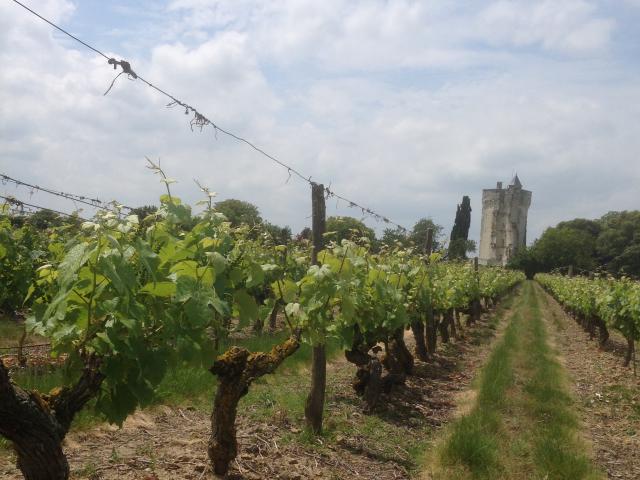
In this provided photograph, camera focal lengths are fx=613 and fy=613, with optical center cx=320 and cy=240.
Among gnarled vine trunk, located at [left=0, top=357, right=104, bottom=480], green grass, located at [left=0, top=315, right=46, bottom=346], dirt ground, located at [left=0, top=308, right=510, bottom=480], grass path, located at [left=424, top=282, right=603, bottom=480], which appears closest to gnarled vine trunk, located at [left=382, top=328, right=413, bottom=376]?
dirt ground, located at [left=0, top=308, right=510, bottom=480]

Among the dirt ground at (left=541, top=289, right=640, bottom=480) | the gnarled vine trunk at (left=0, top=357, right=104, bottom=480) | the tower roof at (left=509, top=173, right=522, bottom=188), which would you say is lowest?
the dirt ground at (left=541, top=289, right=640, bottom=480)

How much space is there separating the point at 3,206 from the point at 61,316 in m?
5.96

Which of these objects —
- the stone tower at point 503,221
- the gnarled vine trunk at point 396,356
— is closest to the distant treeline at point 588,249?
the stone tower at point 503,221

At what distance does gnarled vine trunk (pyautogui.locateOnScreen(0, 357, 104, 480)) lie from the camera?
2355 millimetres

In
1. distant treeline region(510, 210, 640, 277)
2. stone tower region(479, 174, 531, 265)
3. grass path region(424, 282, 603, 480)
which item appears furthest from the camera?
stone tower region(479, 174, 531, 265)

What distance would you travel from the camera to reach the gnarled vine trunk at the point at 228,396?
382cm

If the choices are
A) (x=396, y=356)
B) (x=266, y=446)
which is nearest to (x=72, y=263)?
(x=266, y=446)

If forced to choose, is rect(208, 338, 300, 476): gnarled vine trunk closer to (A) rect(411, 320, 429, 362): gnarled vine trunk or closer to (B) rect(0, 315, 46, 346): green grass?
(B) rect(0, 315, 46, 346): green grass

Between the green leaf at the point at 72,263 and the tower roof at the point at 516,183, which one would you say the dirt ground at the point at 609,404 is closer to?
the green leaf at the point at 72,263

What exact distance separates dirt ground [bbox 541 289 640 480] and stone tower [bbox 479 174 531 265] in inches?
3036

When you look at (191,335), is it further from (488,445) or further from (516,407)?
(516,407)

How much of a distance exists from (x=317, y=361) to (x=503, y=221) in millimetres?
90444

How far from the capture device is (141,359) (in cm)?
268

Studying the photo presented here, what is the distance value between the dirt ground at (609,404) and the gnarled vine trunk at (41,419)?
467cm
